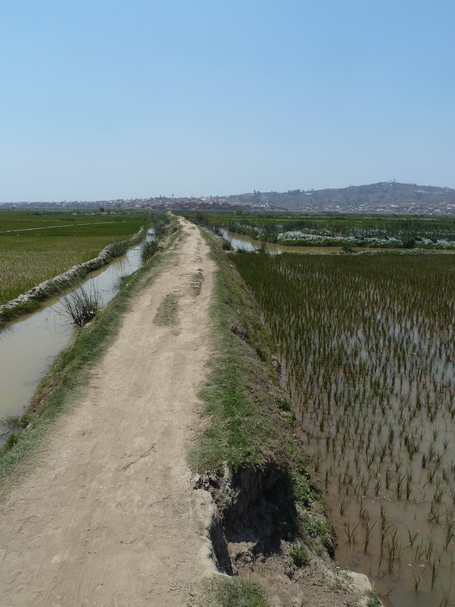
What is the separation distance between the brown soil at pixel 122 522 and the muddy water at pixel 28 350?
226cm

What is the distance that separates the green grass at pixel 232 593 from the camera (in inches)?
101

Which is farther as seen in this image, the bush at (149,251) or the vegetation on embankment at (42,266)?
the bush at (149,251)

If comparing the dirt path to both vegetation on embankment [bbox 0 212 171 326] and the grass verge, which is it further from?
vegetation on embankment [bbox 0 212 171 326]

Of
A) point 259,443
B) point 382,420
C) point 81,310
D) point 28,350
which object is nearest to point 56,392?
point 259,443

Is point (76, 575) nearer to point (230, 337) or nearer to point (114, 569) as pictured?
point (114, 569)

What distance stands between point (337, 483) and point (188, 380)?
7.67 ft

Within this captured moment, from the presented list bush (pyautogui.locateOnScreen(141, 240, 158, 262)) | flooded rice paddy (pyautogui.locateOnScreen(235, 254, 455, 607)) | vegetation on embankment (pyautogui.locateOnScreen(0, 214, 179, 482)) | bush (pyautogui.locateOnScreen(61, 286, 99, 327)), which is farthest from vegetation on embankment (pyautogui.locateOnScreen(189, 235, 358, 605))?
bush (pyautogui.locateOnScreen(141, 240, 158, 262))

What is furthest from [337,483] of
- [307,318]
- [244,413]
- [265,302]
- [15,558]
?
[265,302]

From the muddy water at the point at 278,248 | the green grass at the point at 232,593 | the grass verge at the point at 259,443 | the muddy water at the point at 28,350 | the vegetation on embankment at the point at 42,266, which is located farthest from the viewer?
the muddy water at the point at 278,248

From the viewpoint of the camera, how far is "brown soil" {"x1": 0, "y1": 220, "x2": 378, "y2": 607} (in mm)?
2654

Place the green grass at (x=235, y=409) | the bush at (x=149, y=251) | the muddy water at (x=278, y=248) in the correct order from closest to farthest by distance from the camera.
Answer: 1. the green grass at (x=235, y=409)
2. the bush at (x=149, y=251)
3. the muddy water at (x=278, y=248)

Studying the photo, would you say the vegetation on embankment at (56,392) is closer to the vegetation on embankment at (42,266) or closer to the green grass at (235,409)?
the green grass at (235,409)

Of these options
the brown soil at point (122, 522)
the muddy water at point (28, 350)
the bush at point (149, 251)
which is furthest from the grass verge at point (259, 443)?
the bush at point (149, 251)

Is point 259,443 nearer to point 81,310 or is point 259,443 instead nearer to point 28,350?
point 28,350
